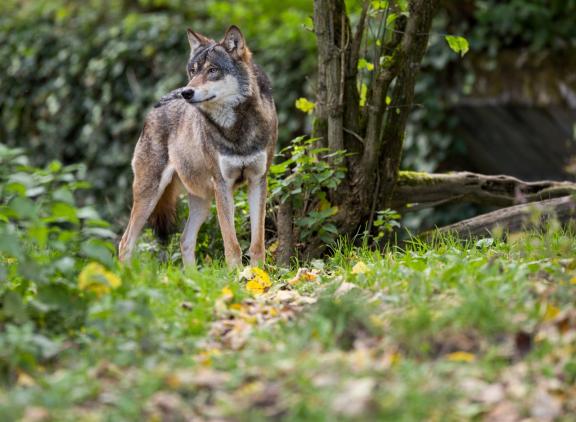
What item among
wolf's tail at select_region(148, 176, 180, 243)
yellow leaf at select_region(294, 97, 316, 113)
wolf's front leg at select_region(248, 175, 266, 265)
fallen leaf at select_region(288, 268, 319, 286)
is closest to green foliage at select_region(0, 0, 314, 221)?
wolf's tail at select_region(148, 176, 180, 243)

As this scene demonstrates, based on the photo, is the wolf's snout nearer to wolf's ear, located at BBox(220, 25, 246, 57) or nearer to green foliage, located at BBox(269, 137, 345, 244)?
wolf's ear, located at BBox(220, 25, 246, 57)

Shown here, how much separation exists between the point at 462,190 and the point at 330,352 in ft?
12.8

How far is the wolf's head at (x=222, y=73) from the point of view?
624cm

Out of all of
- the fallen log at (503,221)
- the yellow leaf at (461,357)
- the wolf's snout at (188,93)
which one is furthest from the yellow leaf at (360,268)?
the wolf's snout at (188,93)

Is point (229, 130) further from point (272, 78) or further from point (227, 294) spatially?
point (272, 78)

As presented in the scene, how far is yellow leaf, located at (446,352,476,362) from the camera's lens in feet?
11.6

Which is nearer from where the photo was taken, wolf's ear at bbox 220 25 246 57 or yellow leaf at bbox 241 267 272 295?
yellow leaf at bbox 241 267 272 295

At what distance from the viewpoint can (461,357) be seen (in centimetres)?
353

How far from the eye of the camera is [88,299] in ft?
13.4

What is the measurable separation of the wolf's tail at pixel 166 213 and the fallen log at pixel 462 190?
6.14 feet

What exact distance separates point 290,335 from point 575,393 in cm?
123

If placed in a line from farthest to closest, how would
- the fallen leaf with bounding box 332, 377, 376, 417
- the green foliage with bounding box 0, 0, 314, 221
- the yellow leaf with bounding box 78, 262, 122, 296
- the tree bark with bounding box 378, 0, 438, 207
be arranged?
the green foliage with bounding box 0, 0, 314, 221
the tree bark with bounding box 378, 0, 438, 207
the yellow leaf with bounding box 78, 262, 122, 296
the fallen leaf with bounding box 332, 377, 376, 417

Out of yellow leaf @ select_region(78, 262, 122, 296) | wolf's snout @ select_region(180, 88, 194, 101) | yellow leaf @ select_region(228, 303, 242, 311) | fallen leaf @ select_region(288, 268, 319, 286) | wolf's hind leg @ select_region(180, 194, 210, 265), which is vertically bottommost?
wolf's hind leg @ select_region(180, 194, 210, 265)

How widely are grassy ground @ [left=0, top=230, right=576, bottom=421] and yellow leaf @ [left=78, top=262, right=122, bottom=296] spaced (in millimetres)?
55
